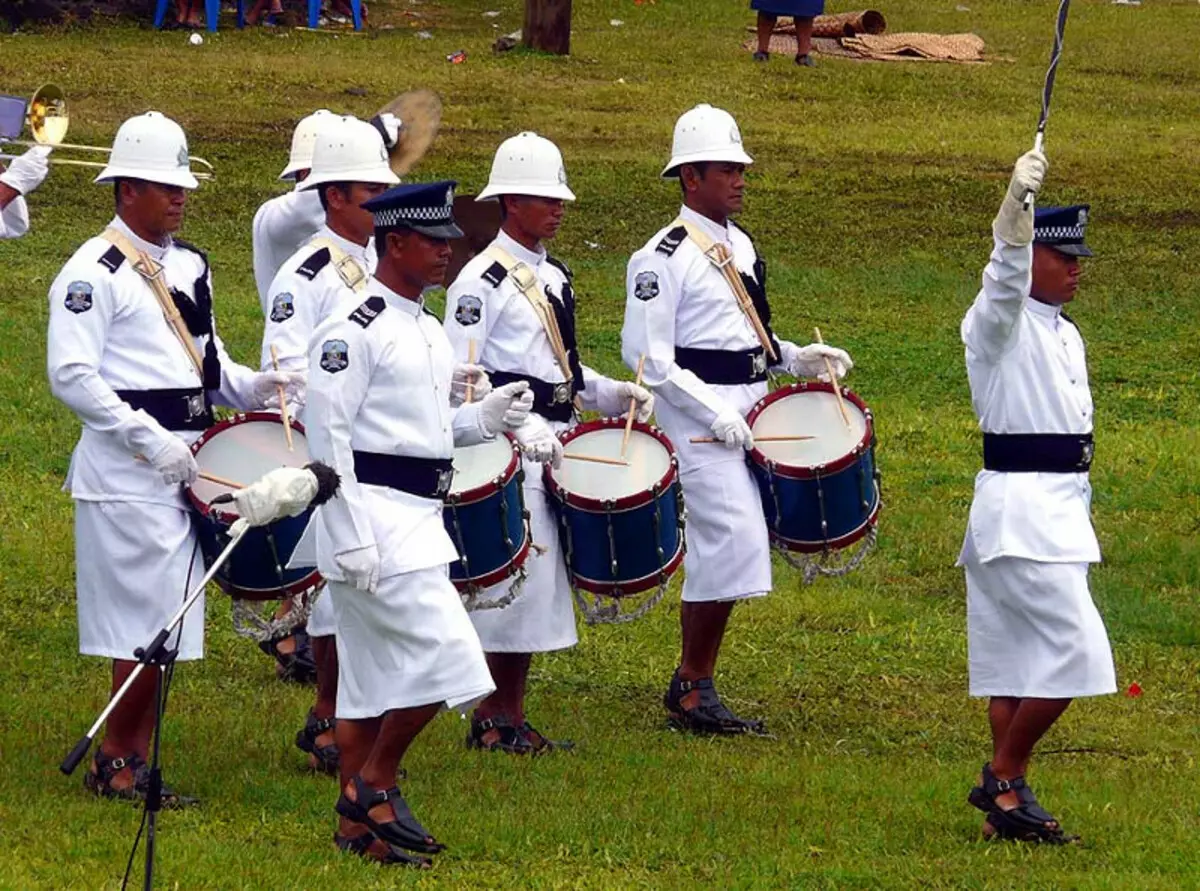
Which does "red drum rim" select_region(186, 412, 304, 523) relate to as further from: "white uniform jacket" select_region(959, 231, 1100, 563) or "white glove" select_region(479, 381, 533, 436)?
"white uniform jacket" select_region(959, 231, 1100, 563)

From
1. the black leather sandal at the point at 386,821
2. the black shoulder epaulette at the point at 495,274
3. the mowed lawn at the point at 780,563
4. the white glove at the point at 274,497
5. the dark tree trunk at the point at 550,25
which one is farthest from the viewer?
the dark tree trunk at the point at 550,25

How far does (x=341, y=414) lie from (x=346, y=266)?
6.57ft

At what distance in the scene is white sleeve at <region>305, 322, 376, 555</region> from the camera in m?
7.43

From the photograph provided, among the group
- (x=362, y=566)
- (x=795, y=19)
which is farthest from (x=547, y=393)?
(x=795, y=19)

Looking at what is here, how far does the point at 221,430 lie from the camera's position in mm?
8328

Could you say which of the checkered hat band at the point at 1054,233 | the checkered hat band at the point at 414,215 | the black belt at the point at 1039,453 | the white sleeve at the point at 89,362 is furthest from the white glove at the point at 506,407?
the checkered hat band at the point at 1054,233

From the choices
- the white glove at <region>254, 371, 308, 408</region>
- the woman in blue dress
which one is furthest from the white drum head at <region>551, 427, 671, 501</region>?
the woman in blue dress

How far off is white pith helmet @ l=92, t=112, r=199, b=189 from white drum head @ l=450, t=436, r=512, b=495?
4.54 ft

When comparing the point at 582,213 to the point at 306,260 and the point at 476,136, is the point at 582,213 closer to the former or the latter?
the point at 476,136

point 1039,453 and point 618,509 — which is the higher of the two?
point 1039,453

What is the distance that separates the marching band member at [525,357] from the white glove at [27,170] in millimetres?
1678

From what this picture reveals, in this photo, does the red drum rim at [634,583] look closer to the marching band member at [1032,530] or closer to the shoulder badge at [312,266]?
the marching band member at [1032,530]

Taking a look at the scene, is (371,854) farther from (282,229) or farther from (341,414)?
(282,229)

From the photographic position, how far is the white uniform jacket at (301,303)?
9336 millimetres
